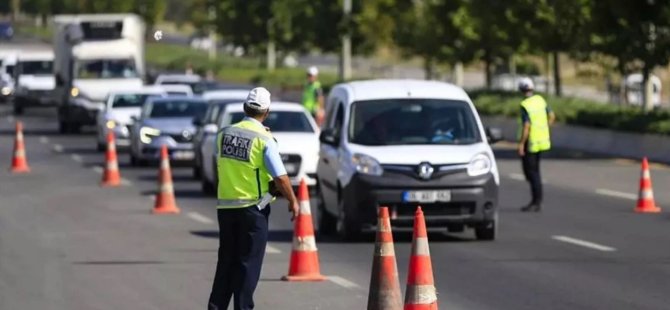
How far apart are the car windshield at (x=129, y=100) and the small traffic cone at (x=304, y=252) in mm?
25595

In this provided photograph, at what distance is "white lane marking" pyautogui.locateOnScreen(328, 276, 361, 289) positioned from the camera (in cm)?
1493

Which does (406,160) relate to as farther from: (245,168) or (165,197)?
(245,168)

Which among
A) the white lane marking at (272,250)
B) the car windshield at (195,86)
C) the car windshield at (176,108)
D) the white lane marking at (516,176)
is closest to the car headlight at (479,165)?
the white lane marking at (272,250)

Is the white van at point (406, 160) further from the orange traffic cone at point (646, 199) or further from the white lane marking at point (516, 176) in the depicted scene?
the white lane marking at point (516, 176)

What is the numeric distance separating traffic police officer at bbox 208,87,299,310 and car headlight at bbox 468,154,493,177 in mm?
7346

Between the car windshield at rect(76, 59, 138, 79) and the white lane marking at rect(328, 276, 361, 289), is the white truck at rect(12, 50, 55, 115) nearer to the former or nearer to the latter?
the car windshield at rect(76, 59, 138, 79)

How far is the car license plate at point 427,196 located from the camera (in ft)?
60.6

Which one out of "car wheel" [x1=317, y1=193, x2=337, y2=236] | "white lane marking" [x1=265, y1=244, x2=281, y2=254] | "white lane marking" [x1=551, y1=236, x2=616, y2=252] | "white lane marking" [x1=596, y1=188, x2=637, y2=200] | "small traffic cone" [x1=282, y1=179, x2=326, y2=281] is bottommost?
"white lane marking" [x1=596, y1=188, x2=637, y2=200]

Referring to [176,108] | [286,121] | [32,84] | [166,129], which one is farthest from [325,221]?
[32,84]

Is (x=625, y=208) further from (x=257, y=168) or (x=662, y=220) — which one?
(x=257, y=168)

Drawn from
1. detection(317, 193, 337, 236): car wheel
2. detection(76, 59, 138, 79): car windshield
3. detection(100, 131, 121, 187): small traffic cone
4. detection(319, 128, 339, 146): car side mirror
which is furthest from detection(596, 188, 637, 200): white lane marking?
detection(76, 59, 138, 79): car windshield

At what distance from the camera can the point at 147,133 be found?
34031 millimetres

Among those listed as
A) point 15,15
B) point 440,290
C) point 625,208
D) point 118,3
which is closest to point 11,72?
point 118,3

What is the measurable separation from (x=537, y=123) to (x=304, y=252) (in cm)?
862
